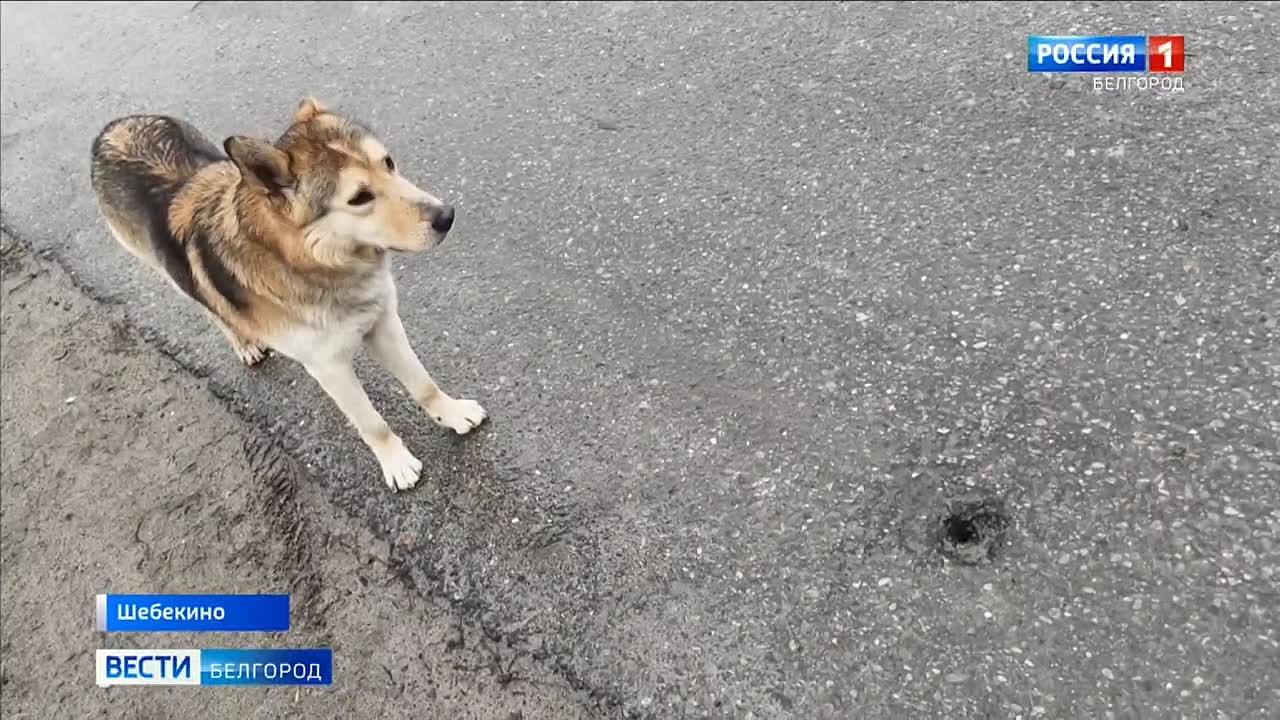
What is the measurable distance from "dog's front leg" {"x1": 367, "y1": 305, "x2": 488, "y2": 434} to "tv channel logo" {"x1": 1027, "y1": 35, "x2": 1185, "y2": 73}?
10.2 ft

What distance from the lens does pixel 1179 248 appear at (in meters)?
3.26

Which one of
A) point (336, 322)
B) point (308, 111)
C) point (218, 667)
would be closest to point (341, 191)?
point (308, 111)

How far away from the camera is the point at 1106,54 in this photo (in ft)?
13.3

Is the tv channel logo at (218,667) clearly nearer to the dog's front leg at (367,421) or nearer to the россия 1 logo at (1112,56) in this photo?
the dog's front leg at (367,421)

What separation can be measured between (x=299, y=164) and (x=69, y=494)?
222 cm

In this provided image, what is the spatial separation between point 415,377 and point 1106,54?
353 cm

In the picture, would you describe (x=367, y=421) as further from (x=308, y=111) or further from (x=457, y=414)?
(x=308, y=111)

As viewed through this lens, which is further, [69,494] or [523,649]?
[69,494]

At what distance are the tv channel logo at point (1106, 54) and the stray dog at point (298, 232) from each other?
3.11m

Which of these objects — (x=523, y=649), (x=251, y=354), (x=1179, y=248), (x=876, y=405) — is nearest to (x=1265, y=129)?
(x=1179, y=248)

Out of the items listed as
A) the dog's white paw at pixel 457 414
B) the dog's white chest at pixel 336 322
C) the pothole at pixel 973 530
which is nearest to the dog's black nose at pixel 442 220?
the dog's white chest at pixel 336 322

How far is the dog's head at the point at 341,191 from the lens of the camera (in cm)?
255

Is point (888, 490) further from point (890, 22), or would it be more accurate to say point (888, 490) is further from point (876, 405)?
point (890, 22)

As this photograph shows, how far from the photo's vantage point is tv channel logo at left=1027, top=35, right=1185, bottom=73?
3926mm
